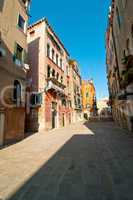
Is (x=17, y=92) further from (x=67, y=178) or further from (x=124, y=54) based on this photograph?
(x=124, y=54)

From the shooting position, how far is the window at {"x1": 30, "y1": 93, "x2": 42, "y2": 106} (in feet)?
52.8

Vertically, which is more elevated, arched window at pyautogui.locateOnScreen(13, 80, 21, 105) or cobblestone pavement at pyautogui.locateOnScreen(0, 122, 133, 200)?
arched window at pyautogui.locateOnScreen(13, 80, 21, 105)

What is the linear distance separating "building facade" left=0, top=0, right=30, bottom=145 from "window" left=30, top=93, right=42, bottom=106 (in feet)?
15.4

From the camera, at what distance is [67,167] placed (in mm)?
4867

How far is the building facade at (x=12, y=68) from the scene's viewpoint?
9.02 metres

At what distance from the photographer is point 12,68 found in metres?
10.1

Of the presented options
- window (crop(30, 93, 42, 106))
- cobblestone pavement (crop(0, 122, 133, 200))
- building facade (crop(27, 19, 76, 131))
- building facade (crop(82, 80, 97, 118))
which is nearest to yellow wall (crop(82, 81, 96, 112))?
building facade (crop(82, 80, 97, 118))

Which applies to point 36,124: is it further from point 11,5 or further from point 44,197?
point 44,197

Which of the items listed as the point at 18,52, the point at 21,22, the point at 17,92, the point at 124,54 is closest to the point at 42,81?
the point at 18,52

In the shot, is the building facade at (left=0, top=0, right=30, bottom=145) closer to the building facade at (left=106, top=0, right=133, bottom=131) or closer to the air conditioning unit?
the air conditioning unit

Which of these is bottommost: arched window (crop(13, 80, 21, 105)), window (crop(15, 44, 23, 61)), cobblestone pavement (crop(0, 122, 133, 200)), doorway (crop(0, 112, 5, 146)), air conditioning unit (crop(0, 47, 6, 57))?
cobblestone pavement (crop(0, 122, 133, 200))

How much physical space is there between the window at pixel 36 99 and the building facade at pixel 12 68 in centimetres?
469

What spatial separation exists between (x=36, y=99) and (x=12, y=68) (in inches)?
259

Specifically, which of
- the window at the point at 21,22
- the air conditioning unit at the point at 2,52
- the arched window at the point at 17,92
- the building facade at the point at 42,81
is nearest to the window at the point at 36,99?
the building facade at the point at 42,81
